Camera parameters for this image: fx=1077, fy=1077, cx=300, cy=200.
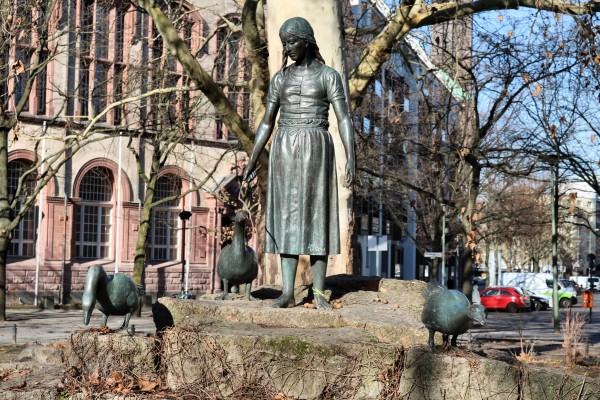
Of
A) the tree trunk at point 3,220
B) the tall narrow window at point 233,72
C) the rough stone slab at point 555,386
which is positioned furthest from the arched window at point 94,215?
the rough stone slab at point 555,386

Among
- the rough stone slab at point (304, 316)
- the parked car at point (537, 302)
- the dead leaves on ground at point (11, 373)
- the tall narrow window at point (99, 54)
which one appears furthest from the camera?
the parked car at point (537, 302)

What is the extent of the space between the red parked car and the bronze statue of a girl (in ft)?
132

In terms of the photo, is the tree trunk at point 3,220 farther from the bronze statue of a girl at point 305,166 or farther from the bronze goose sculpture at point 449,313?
the bronze goose sculpture at point 449,313

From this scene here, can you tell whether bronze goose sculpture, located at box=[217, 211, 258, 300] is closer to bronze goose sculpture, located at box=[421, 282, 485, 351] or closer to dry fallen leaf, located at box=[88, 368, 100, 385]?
dry fallen leaf, located at box=[88, 368, 100, 385]

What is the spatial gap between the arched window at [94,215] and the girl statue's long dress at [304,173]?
29.7 meters

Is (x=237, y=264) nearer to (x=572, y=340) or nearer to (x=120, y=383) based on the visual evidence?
(x=120, y=383)

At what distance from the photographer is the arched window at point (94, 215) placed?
38769mm

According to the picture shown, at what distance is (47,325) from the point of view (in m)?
24.6

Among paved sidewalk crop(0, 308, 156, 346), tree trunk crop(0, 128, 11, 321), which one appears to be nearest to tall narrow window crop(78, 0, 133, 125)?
paved sidewalk crop(0, 308, 156, 346)

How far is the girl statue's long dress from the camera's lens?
31.5 ft

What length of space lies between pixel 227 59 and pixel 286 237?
80.6 ft

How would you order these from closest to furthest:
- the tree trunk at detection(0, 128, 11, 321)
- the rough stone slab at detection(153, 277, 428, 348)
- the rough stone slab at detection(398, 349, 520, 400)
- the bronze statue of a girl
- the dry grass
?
the rough stone slab at detection(398, 349, 520, 400) → the rough stone slab at detection(153, 277, 428, 348) → the bronze statue of a girl → the dry grass → the tree trunk at detection(0, 128, 11, 321)

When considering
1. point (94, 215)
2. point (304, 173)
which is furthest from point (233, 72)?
point (304, 173)

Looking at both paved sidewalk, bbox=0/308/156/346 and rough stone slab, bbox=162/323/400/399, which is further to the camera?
paved sidewalk, bbox=0/308/156/346
